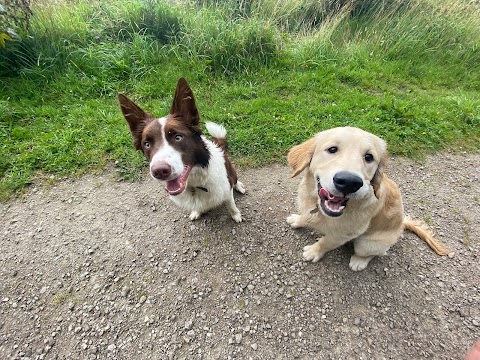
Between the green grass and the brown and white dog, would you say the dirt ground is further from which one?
the green grass

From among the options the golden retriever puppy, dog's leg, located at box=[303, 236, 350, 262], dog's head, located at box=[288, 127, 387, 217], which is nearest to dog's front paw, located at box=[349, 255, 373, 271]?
the golden retriever puppy

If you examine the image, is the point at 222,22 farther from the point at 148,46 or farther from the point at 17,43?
the point at 17,43

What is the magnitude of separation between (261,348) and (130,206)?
2.32 metres

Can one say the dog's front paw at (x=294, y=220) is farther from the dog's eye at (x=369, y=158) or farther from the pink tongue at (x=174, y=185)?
the pink tongue at (x=174, y=185)

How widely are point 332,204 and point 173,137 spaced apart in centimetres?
148

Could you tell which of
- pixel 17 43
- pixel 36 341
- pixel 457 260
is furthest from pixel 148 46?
pixel 457 260

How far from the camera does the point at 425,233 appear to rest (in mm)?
3010

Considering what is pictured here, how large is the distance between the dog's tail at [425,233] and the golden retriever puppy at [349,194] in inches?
0.5

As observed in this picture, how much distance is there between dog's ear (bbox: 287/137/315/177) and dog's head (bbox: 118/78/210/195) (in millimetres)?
877

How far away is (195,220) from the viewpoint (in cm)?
334

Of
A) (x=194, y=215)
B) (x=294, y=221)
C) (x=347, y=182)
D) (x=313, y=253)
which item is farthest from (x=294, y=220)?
(x=347, y=182)

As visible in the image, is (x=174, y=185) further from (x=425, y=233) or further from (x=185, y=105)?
(x=425, y=233)

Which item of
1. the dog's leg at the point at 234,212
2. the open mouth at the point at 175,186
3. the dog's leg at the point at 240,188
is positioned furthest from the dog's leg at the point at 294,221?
the open mouth at the point at 175,186

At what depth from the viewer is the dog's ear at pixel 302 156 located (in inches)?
91.0
